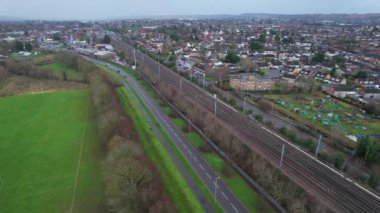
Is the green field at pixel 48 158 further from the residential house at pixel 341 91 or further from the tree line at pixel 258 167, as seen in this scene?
the residential house at pixel 341 91

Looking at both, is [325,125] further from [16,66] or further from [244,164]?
[16,66]

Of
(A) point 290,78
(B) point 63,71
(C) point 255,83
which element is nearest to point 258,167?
(C) point 255,83

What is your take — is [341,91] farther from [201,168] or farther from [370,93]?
[201,168]

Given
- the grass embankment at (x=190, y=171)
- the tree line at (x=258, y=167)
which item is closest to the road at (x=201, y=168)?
the grass embankment at (x=190, y=171)

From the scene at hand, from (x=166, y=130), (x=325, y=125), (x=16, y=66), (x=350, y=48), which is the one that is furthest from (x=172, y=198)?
(x=350, y=48)

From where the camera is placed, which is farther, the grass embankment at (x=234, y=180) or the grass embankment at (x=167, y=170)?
the grass embankment at (x=167, y=170)

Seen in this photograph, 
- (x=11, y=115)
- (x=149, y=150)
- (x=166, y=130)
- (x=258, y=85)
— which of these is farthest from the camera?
(x=258, y=85)
